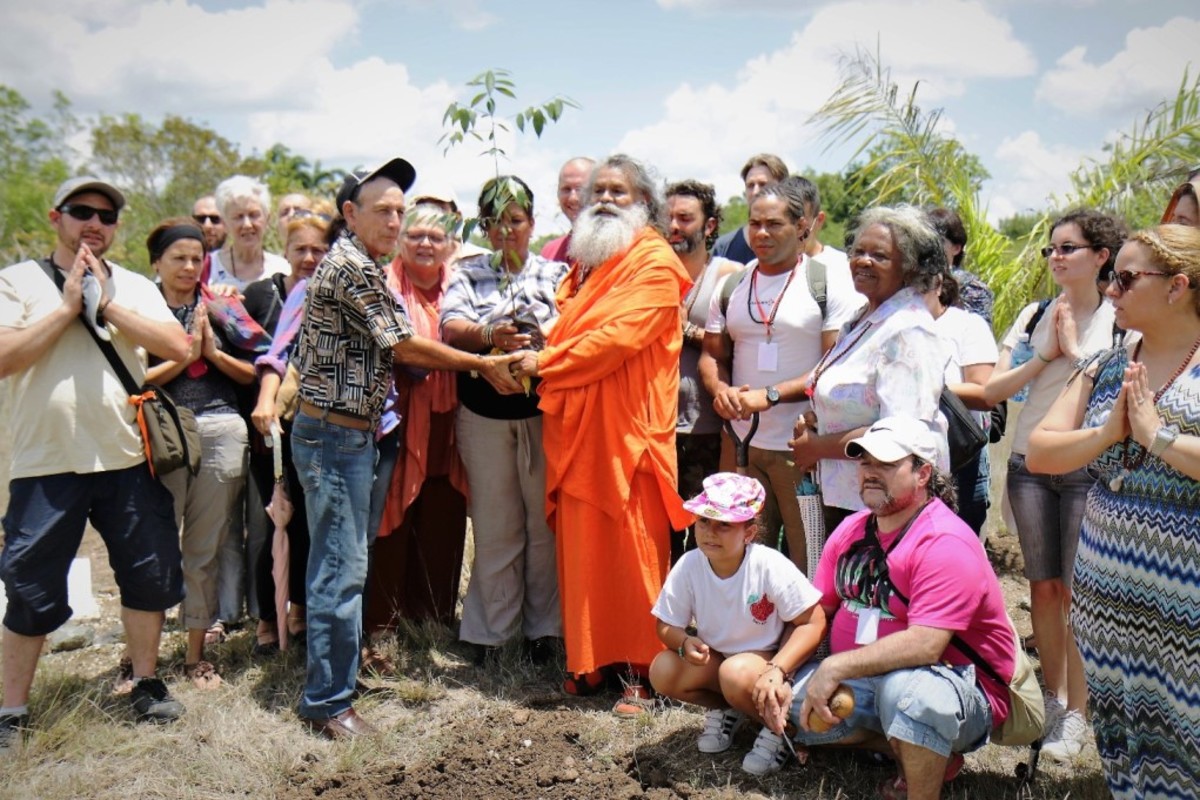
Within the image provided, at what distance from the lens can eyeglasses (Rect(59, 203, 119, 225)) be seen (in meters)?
3.87

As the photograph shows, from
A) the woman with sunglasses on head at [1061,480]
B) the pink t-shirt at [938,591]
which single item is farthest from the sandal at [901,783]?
the woman with sunglasses on head at [1061,480]

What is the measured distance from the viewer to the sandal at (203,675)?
14.6ft

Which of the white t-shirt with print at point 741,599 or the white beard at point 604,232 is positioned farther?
the white beard at point 604,232

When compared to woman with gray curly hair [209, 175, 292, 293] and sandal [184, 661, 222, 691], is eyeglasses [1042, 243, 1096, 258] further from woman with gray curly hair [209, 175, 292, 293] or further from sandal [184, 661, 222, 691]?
sandal [184, 661, 222, 691]

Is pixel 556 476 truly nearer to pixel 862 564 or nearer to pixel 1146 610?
pixel 862 564

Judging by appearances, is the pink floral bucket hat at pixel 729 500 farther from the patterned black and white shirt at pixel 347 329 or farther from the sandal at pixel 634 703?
the patterned black and white shirt at pixel 347 329

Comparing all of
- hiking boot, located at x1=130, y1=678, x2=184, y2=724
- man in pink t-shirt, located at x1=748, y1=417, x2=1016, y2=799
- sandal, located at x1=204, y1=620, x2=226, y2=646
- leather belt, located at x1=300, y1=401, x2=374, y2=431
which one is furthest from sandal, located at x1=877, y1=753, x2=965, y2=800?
sandal, located at x1=204, y1=620, x2=226, y2=646

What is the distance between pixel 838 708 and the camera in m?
3.22

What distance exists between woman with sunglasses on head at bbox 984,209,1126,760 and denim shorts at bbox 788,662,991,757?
76cm

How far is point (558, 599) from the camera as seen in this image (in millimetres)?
4777

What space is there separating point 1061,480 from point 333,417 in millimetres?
2866

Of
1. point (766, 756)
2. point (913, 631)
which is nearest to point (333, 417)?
point (766, 756)

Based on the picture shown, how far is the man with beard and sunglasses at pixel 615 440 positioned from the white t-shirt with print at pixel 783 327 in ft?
0.97

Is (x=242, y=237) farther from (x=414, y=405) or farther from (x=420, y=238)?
(x=414, y=405)
